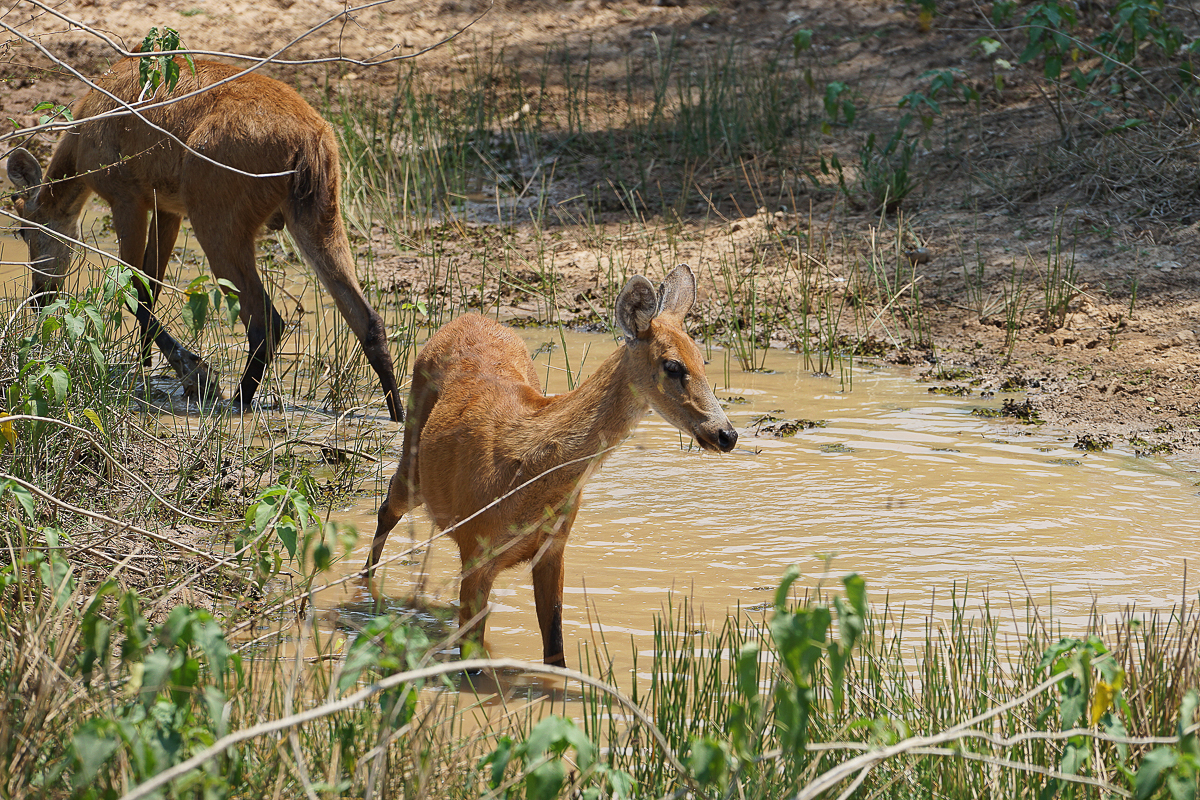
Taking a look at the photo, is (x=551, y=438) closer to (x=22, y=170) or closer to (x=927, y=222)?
(x=22, y=170)

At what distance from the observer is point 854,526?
569 cm

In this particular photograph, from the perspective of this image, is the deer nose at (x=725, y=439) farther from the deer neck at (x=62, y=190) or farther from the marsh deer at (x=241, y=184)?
the deer neck at (x=62, y=190)

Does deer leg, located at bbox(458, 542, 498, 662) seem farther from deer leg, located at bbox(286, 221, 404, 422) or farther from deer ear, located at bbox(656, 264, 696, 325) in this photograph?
deer leg, located at bbox(286, 221, 404, 422)

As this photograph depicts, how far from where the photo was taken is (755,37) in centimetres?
1407

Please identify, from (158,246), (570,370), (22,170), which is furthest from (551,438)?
(22,170)

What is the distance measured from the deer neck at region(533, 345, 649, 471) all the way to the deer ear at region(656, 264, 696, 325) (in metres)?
0.32

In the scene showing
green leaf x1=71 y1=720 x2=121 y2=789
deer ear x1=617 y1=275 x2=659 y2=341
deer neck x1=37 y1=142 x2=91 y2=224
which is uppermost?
deer neck x1=37 y1=142 x2=91 y2=224

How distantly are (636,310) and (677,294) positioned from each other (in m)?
0.33

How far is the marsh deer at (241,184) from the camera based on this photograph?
6922 millimetres

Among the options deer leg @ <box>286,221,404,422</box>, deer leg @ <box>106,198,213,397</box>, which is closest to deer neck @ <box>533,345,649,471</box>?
deer leg @ <box>286,221,404,422</box>

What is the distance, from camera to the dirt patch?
7.86 meters

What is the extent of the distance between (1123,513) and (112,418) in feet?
15.2

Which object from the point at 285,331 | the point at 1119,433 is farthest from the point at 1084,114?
the point at 285,331

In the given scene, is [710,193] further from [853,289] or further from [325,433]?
[325,433]
